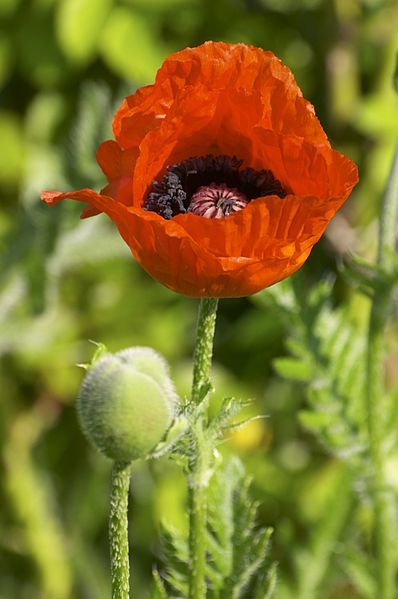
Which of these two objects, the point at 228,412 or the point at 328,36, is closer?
the point at 228,412

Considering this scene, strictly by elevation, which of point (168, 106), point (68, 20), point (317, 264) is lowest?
point (168, 106)

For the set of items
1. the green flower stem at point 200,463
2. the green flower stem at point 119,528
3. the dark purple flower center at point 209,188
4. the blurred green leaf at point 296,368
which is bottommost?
the green flower stem at point 119,528

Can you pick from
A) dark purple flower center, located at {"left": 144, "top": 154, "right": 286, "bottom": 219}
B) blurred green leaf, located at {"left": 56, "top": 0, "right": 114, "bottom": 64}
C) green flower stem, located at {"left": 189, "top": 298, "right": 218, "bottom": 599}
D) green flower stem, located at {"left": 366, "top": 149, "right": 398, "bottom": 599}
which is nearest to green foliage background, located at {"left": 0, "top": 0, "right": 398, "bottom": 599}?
blurred green leaf, located at {"left": 56, "top": 0, "right": 114, "bottom": 64}

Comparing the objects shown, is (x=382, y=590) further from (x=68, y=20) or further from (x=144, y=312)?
(x=68, y=20)

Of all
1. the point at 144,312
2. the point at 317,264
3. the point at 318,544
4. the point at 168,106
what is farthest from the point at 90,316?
the point at 168,106

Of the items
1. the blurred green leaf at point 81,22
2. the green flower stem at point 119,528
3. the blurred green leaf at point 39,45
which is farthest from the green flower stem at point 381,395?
the blurred green leaf at point 39,45

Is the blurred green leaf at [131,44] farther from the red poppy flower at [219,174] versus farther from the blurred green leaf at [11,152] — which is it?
the red poppy flower at [219,174]

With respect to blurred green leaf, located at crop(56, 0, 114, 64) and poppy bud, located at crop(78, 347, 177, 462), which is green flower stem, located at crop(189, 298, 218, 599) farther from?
blurred green leaf, located at crop(56, 0, 114, 64)
